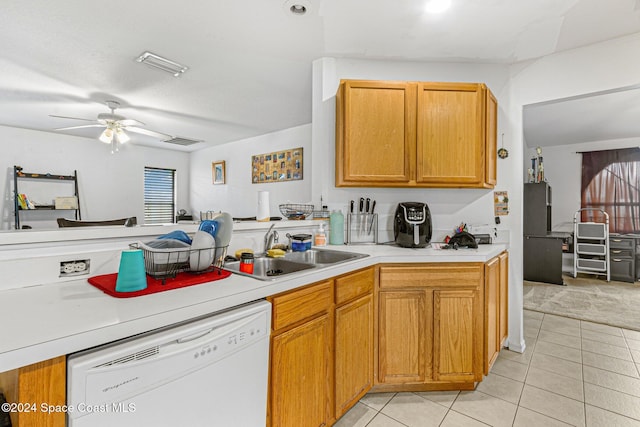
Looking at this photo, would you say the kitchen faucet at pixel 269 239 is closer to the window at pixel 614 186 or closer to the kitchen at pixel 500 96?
the kitchen at pixel 500 96

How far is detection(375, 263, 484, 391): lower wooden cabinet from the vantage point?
1.84 meters

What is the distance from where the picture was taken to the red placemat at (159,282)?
1016 millimetres

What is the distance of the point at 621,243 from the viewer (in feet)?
15.3

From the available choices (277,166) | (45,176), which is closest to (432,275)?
(277,166)

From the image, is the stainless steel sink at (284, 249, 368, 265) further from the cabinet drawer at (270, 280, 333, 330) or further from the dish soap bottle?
the cabinet drawer at (270, 280, 333, 330)

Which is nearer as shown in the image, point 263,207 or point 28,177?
point 263,207

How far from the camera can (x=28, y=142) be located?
4.80 meters

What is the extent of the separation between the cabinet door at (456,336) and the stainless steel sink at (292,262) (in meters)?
0.61

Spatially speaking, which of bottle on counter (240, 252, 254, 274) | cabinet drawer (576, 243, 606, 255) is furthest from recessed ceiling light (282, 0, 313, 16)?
cabinet drawer (576, 243, 606, 255)

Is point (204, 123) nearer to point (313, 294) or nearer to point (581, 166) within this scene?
point (313, 294)

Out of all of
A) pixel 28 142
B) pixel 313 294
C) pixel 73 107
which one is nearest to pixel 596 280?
pixel 313 294

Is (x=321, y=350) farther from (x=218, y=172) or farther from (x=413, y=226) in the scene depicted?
(x=218, y=172)

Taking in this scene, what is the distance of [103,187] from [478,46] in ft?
20.1

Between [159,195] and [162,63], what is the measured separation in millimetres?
4222
